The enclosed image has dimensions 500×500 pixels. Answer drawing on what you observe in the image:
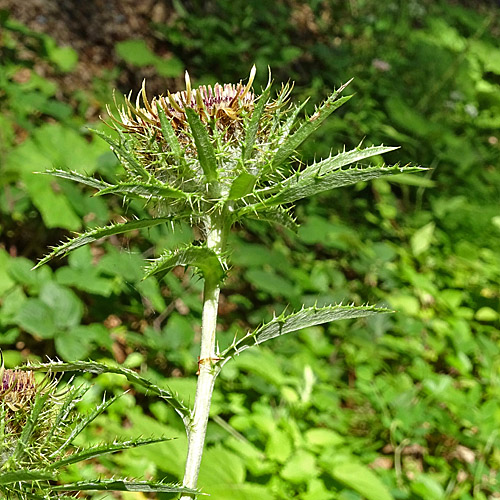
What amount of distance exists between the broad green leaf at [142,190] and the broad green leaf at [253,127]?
5.0 inches

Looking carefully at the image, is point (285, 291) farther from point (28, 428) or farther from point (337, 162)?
point (28, 428)

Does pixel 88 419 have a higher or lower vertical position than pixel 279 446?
higher

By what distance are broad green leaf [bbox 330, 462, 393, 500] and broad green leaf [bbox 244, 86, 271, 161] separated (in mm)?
1905

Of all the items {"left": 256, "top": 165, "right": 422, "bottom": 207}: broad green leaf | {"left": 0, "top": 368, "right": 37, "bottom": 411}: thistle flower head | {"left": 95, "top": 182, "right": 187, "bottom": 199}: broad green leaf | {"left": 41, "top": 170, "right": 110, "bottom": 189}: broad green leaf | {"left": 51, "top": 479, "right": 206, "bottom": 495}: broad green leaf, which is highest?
{"left": 256, "top": 165, "right": 422, "bottom": 207}: broad green leaf

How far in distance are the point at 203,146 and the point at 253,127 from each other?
0.28 feet

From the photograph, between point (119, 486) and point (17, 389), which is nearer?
point (119, 486)

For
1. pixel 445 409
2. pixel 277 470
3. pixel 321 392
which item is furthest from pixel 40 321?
pixel 445 409

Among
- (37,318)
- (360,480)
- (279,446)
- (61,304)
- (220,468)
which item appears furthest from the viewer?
(61,304)

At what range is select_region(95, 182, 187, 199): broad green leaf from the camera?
858 millimetres

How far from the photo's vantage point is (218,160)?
39.4 inches

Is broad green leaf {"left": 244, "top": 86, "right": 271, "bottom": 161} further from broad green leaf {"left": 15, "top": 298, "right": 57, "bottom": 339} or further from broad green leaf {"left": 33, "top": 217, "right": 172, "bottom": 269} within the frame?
broad green leaf {"left": 15, "top": 298, "right": 57, "bottom": 339}

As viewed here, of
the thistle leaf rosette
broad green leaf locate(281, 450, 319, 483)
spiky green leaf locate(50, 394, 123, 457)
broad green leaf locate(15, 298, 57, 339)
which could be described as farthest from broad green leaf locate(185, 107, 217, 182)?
broad green leaf locate(15, 298, 57, 339)

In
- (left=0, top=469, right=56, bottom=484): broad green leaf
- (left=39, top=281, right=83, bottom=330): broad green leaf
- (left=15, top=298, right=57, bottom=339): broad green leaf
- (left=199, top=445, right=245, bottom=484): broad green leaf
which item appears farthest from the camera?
(left=39, top=281, right=83, bottom=330): broad green leaf

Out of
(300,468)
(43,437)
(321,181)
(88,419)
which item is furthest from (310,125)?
(300,468)
